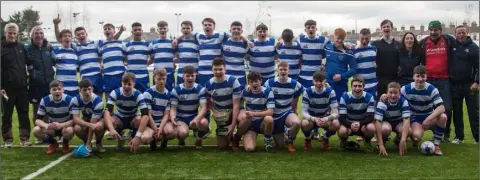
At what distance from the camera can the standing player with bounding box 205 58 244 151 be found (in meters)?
7.08

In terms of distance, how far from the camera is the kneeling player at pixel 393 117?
6.69 m

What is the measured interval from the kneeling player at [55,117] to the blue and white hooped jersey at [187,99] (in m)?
1.42

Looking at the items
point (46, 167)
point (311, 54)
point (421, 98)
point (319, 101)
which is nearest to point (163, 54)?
point (311, 54)

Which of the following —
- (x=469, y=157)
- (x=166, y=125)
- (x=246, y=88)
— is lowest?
(x=469, y=157)

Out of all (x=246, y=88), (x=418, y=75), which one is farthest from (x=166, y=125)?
(x=418, y=75)

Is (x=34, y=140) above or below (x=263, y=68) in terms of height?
below

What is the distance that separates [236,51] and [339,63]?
162 cm

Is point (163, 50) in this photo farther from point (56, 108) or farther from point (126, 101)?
point (56, 108)

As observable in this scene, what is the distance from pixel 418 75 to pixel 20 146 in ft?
18.8

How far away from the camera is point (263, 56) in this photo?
816 centimetres

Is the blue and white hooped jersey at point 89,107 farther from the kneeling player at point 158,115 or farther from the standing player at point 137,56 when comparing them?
the standing player at point 137,56

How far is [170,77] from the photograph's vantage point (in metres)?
8.54

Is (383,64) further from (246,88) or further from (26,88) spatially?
(26,88)

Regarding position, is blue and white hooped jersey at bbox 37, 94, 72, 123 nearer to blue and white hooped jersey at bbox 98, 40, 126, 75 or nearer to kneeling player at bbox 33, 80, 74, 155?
kneeling player at bbox 33, 80, 74, 155
